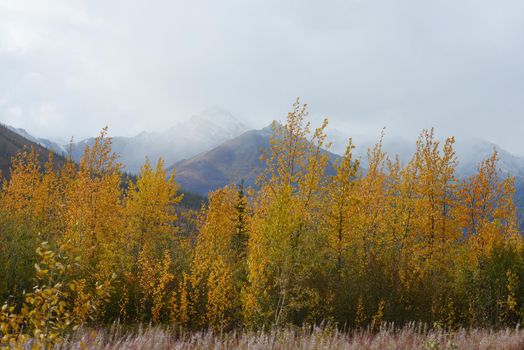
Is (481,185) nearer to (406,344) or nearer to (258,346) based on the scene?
(406,344)

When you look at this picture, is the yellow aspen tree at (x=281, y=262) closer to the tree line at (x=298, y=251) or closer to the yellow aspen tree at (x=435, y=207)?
the tree line at (x=298, y=251)

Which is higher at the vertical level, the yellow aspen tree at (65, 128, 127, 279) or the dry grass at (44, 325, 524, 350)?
the yellow aspen tree at (65, 128, 127, 279)

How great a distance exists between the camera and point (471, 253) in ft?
52.0

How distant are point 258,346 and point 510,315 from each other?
1169cm

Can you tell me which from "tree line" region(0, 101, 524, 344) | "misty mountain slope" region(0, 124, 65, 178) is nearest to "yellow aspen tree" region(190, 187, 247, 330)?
"tree line" region(0, 101, 524, 344)

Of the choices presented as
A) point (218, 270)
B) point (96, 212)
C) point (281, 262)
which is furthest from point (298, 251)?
point (96, 212)

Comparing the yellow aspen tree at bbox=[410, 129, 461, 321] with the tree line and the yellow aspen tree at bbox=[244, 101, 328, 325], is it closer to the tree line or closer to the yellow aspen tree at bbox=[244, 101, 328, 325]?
the tree line

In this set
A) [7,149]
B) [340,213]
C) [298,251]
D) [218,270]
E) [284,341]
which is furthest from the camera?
[7,149]

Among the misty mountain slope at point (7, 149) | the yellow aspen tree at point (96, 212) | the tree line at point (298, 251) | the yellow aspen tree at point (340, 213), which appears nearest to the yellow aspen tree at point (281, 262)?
the tree line at point (298, 251)

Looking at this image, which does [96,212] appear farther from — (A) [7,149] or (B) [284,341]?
→ (A) [7,149]

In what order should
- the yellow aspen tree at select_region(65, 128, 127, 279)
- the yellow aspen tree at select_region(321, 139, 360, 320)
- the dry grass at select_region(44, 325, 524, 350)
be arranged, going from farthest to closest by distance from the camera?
the yellow aspen tree at select_region(65, 128, 127, 279) → the yellow aspen tree at select_region(321, 139, 360, 320) → the dry grass at select_region(44, 325, 524, 350)

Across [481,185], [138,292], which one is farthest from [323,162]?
[481,185]

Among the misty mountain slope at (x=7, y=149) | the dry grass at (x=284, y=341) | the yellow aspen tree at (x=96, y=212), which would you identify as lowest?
the dry grass at (x=284, y=341)

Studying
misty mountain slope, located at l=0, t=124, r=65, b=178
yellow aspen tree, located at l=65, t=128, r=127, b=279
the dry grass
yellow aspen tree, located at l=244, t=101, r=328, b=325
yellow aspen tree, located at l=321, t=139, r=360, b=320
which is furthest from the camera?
misty mountain slope, located at l=0, t=124, r=65, b=178
